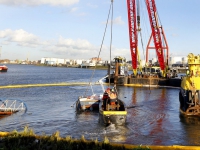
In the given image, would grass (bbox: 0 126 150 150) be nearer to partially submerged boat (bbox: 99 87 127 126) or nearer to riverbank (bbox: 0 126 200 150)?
riverbank (bbox: 0 126 200 150)

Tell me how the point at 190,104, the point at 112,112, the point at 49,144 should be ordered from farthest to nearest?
the point at 190,104
the point at 112,112
the point at 49,144

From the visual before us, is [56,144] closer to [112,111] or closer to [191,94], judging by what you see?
[112,111]

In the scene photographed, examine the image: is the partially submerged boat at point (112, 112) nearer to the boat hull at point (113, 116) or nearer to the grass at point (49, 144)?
the boat hull at point (113, 116)

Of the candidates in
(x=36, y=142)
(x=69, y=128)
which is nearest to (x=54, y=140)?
(x=36, y=142)

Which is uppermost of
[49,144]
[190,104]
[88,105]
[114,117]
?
[49,144]

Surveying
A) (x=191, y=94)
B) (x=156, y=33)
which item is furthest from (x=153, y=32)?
(x=191, y=94)

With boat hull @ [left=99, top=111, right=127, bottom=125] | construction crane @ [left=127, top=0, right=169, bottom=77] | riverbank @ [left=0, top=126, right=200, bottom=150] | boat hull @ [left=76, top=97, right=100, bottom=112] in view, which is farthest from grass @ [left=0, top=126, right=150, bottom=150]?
construction crane @ [left=127, top=0, right=169, bottom=77]

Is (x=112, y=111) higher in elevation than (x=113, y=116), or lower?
higher

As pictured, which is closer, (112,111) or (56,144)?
(56,144)

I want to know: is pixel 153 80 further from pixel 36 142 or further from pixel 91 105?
pixel 36 142

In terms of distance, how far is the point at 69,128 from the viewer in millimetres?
21438

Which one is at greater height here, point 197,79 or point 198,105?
point 197,79

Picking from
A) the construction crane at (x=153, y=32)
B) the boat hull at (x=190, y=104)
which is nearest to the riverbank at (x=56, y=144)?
the boat hull at (x=190, y=104)

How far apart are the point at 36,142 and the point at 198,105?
19.1 meters
